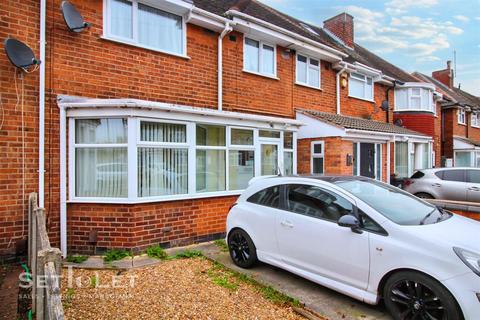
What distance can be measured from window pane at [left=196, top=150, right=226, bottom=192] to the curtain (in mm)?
8354

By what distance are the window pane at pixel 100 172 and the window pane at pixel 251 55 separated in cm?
477

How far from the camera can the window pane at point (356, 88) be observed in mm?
12500

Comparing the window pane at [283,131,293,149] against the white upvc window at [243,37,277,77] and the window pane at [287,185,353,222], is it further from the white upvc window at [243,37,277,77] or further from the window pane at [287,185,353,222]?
the window pane at [287,185,353,222]

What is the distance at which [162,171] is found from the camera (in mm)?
6348

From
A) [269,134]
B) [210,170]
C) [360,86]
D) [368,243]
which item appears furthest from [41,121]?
[360,86]

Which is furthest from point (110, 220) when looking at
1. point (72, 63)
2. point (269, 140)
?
point (269, 140)

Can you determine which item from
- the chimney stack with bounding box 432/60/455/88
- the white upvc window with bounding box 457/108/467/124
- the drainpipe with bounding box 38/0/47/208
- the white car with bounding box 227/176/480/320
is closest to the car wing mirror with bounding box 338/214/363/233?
the white car with bounding box 227/176/480/320

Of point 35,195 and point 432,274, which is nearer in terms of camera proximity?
point 432,274

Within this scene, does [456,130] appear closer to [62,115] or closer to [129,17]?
[129,17]

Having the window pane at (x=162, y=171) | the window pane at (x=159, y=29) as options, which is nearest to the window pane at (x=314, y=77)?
the window pane at (x=159, y=29)

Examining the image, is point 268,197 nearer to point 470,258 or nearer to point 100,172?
point 470,258

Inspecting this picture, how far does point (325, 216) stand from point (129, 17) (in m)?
5.94

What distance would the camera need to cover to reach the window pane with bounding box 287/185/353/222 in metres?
3.87

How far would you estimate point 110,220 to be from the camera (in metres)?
5.82
